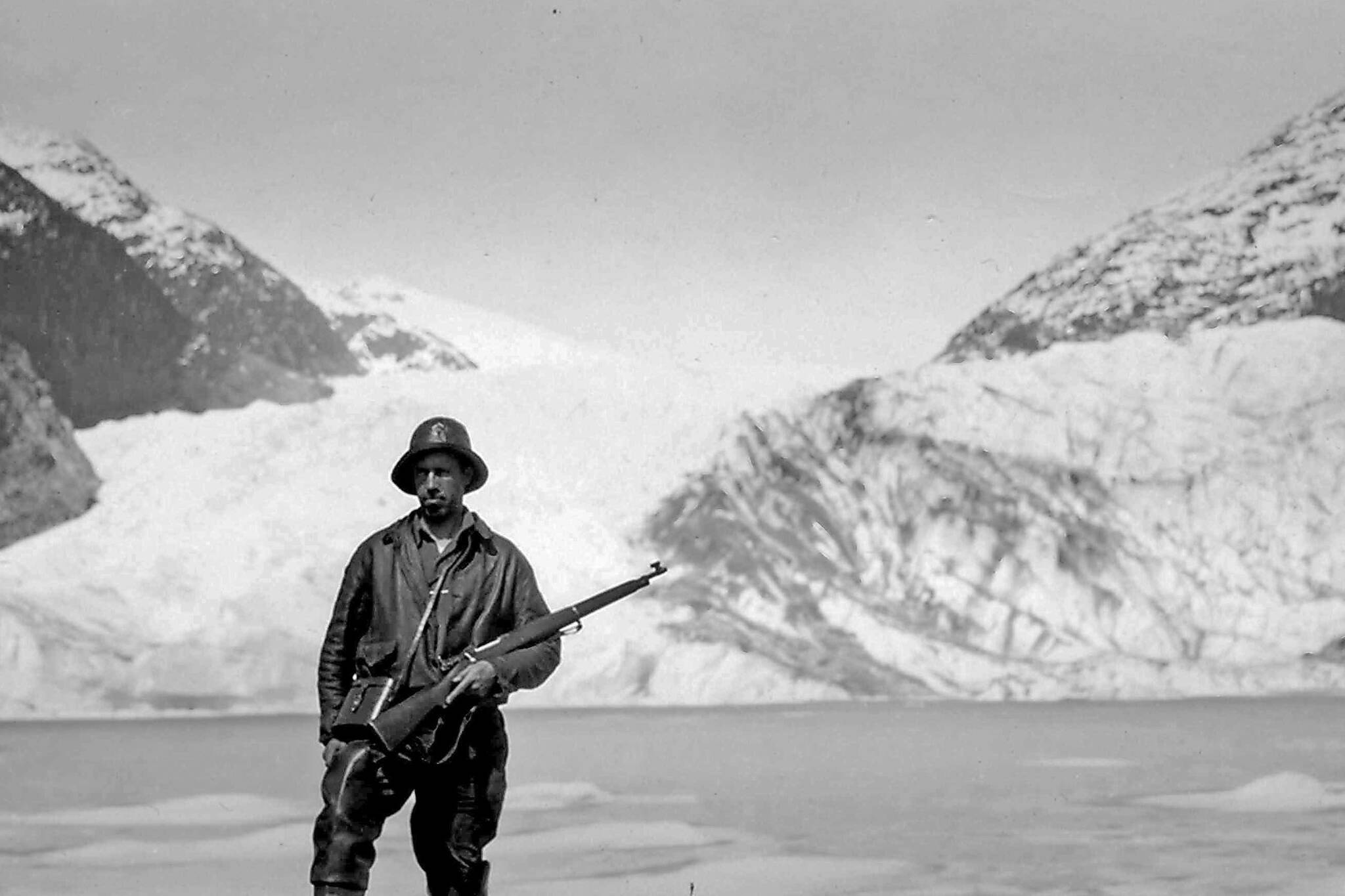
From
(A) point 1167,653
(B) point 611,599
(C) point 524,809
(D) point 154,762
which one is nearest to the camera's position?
(B) point 611,599

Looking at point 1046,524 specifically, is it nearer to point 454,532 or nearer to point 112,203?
point 112,203

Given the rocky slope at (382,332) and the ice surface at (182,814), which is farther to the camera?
the rocky slope at (382,332)

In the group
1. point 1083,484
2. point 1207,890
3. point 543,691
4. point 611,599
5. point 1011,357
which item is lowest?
point 1207,890

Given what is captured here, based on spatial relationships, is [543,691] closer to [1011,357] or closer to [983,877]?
[1011,357]

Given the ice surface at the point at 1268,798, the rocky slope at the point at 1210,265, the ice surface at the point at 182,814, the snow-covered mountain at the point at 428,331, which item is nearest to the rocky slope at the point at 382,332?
the snow-covered mountain at the point at 428,331

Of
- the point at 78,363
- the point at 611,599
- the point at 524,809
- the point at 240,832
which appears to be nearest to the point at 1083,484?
the point at 78,363

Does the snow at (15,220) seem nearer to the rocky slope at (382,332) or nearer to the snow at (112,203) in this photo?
the snow at (112,203)
